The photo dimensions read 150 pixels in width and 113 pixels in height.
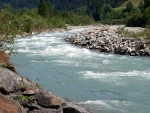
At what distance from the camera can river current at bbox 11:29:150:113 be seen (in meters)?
16.1

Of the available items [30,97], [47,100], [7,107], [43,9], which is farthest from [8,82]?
[43,9]

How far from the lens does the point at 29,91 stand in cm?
1294

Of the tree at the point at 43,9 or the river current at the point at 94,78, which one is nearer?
the river current at the point at 94,78

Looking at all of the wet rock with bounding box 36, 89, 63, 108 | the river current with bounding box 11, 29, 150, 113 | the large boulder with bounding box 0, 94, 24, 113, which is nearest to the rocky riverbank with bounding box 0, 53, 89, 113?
the wet rock with bounding box 36, 89, 63, 108

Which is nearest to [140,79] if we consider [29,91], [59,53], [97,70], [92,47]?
[97,70]

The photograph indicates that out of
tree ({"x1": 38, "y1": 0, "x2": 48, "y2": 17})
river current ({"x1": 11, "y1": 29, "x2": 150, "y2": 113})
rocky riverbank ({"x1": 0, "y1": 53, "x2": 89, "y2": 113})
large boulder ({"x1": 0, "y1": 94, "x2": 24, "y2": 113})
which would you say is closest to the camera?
large boulder ({"x1": 0, "y1": 94, "x2": 24, "y2": 113})

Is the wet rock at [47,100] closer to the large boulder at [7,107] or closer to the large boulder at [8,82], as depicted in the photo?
the large boulder at [8,82]

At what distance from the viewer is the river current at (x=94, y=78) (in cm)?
1609

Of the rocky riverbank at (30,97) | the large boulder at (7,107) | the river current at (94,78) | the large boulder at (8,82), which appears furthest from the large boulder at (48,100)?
the large boulder at (7,107)

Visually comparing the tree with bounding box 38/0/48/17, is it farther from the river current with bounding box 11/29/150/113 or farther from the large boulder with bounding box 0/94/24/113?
the large boulder with bounding box 0/94/24/113

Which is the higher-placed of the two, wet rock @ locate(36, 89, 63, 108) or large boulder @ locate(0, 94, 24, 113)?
large boulder @ locate(0, 94, 24, 113)

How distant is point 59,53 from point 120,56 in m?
6.63

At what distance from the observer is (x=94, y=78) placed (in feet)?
71.3

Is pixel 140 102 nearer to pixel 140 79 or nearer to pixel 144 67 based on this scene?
pixel 140 79
